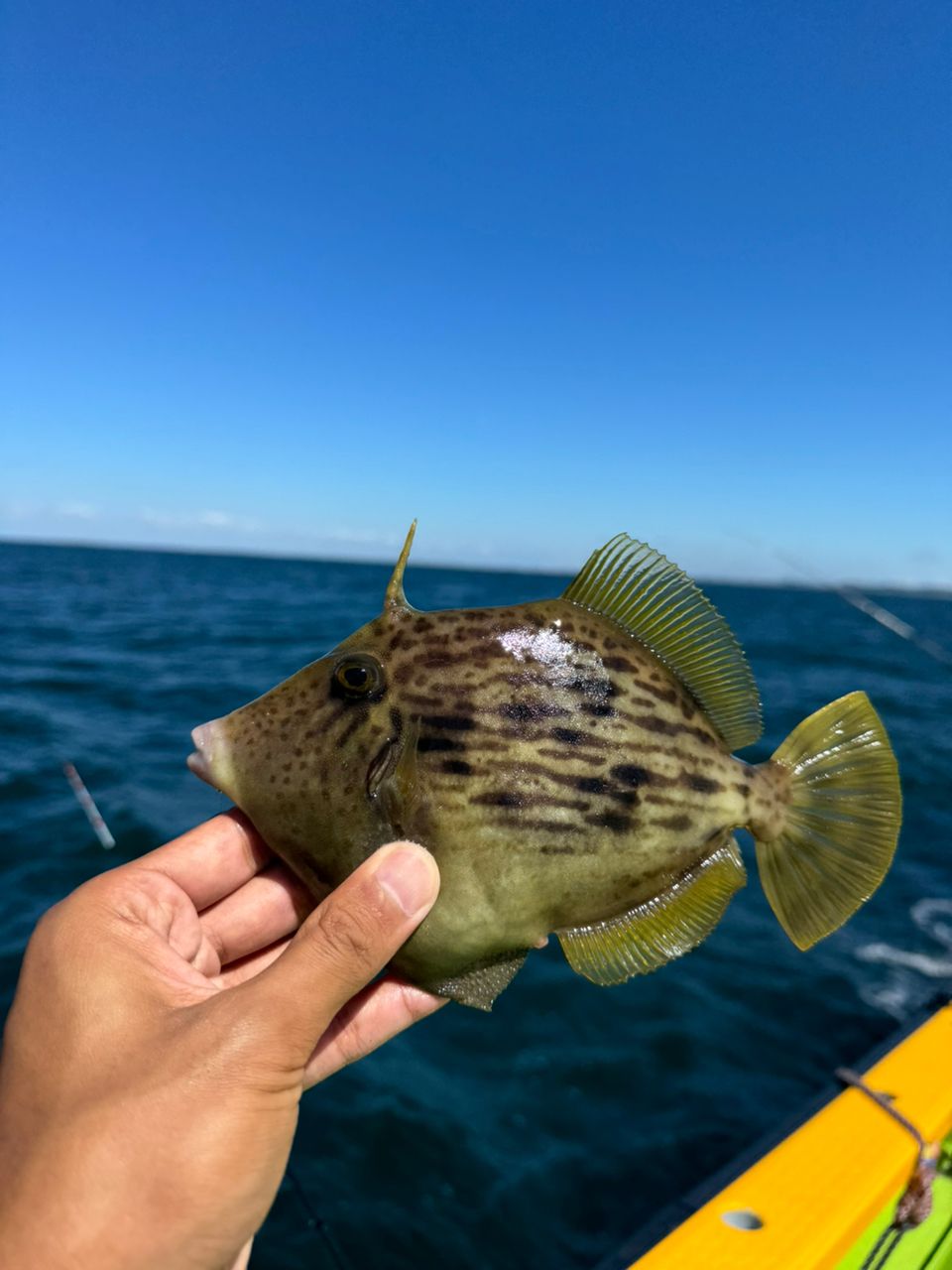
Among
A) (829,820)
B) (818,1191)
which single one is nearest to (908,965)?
(818,1191)

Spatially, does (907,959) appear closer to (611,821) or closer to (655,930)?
(655,930)

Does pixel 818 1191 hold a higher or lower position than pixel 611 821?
lower

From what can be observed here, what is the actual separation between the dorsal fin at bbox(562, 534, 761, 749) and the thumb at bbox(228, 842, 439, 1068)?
3.32 feet

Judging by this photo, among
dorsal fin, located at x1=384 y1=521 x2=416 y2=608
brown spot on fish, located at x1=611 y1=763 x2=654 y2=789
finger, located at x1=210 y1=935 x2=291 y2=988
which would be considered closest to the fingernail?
brown spot on fish, located at x1=611 y1=763 x2=654 y2=789

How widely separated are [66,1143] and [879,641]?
5794 centimetres

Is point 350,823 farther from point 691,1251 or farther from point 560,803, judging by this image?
point 691,1251

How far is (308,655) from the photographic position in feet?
80.0

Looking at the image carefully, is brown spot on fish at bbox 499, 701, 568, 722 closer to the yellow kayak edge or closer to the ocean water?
the yellow kayak edge

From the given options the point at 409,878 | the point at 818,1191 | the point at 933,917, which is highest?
the point at 409,878

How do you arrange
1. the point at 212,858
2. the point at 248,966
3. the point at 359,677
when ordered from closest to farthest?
the point at 359,677, the point at 212,858, the point at 248,966

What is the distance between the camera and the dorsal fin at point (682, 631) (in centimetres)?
265

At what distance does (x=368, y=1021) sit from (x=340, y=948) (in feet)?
3.42

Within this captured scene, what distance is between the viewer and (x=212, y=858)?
2.96 metres

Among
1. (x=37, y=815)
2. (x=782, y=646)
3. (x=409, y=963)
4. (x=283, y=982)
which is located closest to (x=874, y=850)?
(x=409, y=963)
